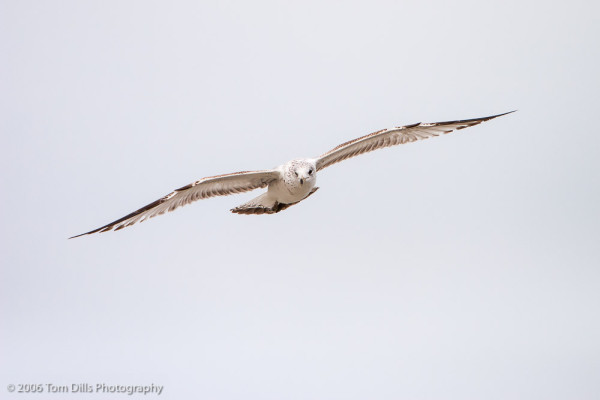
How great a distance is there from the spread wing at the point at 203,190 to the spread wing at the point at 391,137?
93cm

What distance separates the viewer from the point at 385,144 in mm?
9781

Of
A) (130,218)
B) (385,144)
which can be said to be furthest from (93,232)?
(385,144)

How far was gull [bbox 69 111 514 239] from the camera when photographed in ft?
28.0

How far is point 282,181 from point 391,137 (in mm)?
1964

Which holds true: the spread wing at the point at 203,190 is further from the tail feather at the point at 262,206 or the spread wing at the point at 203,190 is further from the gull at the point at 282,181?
the tail feather at the point at 262,206

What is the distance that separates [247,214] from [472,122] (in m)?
3.49

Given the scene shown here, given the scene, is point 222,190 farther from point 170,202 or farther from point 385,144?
point 385,144

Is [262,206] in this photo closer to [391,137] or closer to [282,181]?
[282,181]

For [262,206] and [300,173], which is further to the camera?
[262,206]

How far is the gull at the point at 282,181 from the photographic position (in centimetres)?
853

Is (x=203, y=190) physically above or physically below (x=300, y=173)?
above

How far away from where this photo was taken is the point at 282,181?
8773 mm

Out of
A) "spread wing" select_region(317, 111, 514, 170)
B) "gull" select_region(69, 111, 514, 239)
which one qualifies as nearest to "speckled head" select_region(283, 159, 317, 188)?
"gull" select_region(69, 111, 514, 239)

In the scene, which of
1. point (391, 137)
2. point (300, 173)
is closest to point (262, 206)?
point (300, 173)
